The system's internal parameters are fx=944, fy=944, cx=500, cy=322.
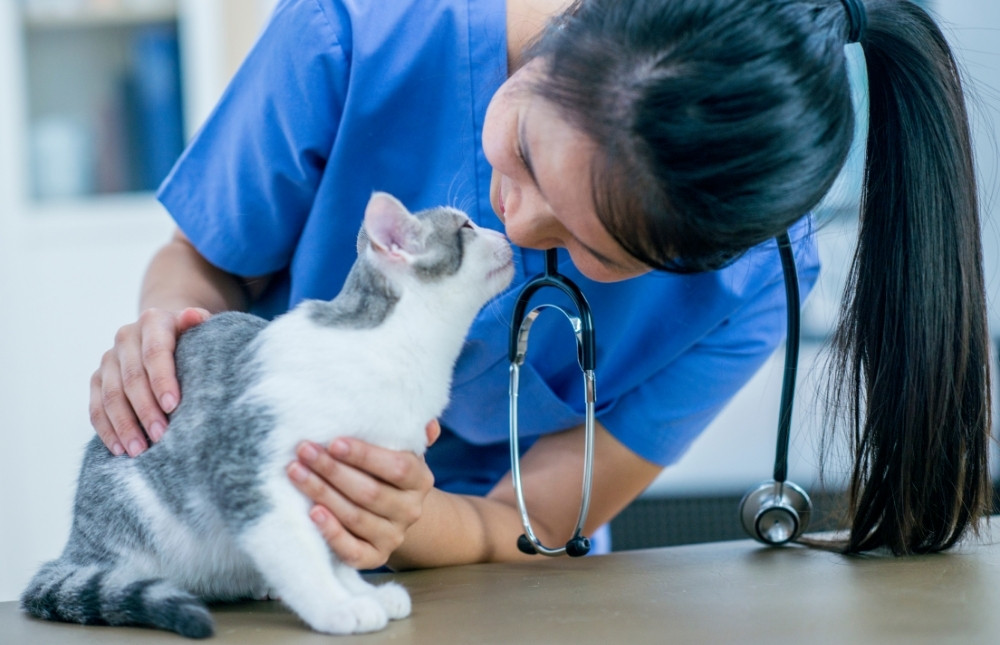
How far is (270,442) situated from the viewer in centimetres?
70

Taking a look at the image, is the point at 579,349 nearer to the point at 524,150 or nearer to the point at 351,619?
the point at 524,150

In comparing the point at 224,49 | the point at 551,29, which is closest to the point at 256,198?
the point at 551,29

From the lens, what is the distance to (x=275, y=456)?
2.30 ft

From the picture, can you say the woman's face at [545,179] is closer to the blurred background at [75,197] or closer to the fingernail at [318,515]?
the fingernail at [318,515]

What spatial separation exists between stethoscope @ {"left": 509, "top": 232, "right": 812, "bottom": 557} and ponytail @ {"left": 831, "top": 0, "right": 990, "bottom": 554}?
5cm

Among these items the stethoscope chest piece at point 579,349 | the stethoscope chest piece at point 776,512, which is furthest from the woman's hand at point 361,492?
the stethoscope chest piece at point 776,512

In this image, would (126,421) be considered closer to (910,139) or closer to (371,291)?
(371,291)

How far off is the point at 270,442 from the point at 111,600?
165 mm

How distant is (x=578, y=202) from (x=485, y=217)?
0.29 meters

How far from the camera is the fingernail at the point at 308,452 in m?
0.70

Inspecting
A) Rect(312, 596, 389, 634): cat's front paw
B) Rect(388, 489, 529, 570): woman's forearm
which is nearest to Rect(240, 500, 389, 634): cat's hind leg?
Rect(312, 596, 389, 634): cat's front paw

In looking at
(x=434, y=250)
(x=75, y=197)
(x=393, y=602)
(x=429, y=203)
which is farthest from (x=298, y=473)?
(x=75, y=197)

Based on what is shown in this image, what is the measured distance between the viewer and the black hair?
65 cm

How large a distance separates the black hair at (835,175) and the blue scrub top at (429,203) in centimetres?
15
